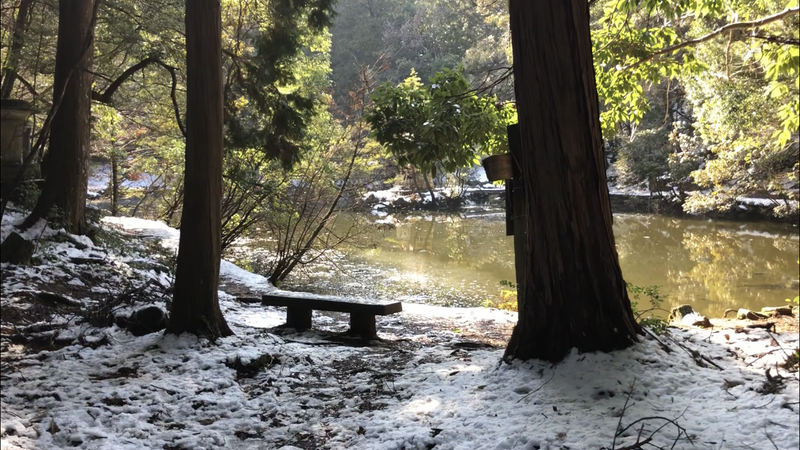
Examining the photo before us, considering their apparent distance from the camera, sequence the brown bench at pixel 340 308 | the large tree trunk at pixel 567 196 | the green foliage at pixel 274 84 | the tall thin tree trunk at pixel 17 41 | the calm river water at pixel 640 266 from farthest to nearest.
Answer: the calm river water at pixel 640 266, the tall thin tree trunk at pixel 17 41, the green foliage at pixel 274 84, the brown bench at pixel 340 308, the large tree trunk at pixel 567 196

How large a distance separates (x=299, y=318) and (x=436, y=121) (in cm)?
243

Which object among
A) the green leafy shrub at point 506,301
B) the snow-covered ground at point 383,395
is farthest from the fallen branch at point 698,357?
the green leafy shrub at point 506,301

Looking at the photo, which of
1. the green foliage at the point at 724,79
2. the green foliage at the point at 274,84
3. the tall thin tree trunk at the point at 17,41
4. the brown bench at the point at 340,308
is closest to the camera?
the green foliage at the point at 724,79

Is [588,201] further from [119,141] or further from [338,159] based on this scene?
[119,141]

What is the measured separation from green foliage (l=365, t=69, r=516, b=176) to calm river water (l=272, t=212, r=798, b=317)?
13.1 ft

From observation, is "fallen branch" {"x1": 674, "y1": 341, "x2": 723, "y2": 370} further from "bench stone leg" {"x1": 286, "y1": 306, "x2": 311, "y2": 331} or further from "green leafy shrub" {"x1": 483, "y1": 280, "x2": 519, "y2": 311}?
"green leafy shrub" {"x1": 483, "y1": 280, "x2": 519, "y2": 311}

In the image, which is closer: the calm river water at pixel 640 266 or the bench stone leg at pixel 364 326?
the bench stone leg at pixel 364 326

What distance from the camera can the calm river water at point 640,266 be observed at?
10.2m

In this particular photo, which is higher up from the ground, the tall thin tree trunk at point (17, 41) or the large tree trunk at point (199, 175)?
the tall thin tree trunk at point (17, 41)

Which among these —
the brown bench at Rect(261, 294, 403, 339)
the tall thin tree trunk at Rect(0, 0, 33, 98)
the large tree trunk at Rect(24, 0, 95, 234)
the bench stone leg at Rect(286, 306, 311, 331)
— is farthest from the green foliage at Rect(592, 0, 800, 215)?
the tall thin tree trunk at Rect(0, 0, 33, 98)

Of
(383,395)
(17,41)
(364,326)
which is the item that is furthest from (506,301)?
(17,41)

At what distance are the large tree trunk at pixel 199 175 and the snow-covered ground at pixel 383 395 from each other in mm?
273

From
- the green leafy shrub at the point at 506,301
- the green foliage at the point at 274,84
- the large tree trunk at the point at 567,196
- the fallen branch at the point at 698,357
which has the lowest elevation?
the green leafy shrub at the point at 506,301

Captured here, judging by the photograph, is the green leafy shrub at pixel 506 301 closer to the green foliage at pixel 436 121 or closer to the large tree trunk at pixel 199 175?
the green foliage at pixel 436 121
